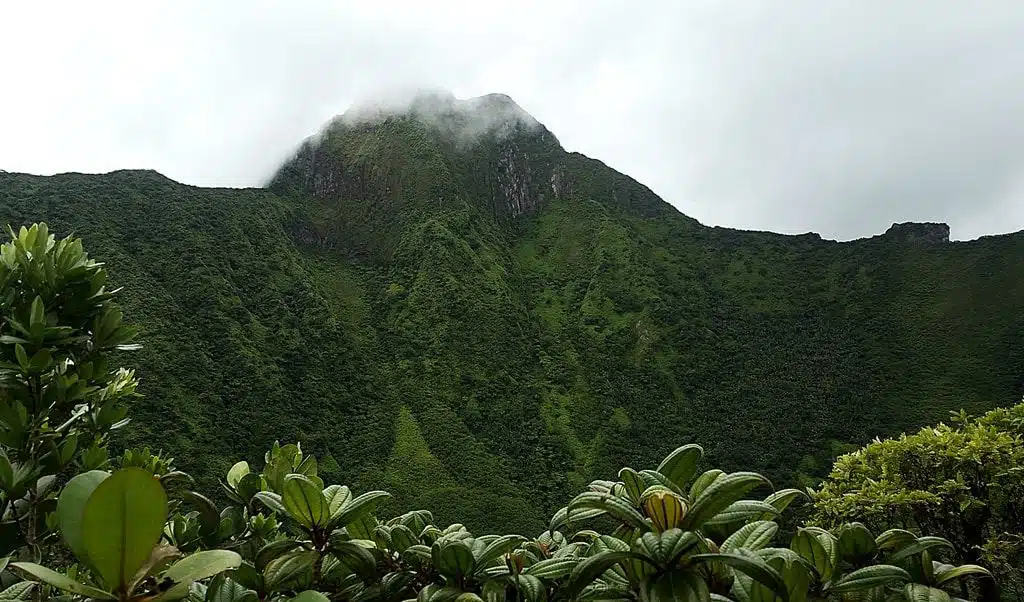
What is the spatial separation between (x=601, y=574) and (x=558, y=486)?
45812mm

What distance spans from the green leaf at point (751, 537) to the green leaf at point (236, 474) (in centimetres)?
121

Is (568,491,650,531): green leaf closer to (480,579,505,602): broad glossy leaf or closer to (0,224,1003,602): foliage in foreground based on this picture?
(0,224,1003,602): foliage in foreground

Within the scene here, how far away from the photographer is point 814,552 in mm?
994

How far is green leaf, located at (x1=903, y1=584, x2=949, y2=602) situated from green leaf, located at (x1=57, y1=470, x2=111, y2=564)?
120 centimetres

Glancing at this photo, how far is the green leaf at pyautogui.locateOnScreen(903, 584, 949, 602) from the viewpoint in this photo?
0.91m

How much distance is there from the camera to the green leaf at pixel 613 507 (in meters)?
0.98

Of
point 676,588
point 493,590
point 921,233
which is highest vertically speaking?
point 921,233

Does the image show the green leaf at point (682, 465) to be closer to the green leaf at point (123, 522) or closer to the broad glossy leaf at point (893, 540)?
the broad glossy leaf at point (893, 540)

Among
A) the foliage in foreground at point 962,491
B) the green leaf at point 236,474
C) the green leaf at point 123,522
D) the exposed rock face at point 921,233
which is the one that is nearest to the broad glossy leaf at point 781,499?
the green leaf at point 123,522

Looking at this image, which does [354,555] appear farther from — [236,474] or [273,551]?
[236,474]

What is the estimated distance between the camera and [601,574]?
0.95m

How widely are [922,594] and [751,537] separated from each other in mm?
266

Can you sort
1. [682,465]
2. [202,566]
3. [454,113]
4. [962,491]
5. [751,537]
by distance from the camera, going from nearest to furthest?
[202,566]
[751,537]
[682,465]
[962,491]
[454,113]

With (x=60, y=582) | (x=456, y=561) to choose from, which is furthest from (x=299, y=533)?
(x=60, y=582)
